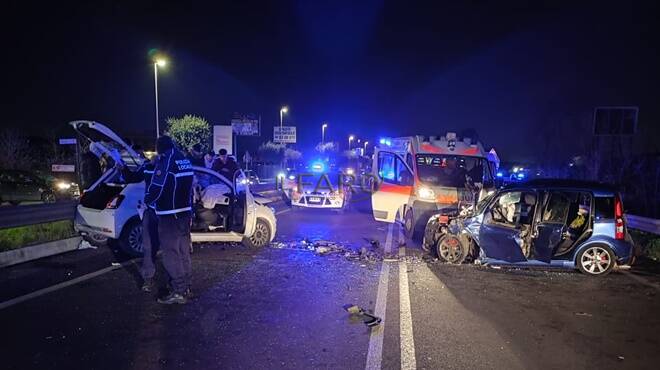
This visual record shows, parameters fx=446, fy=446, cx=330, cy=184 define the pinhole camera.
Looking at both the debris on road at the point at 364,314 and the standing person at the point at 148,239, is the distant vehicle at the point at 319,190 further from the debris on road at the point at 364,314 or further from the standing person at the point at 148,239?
the debris on road at the point at 364,314

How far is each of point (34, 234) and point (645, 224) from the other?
1219 cm

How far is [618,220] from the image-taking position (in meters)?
7.10

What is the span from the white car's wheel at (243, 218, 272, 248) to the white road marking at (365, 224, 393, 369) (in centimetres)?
255

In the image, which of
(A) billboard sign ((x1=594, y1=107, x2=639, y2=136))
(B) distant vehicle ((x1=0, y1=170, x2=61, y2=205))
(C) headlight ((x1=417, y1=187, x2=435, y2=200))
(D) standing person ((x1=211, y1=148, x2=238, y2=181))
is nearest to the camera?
(C) headlight ((x1=417, y1=187, x2=435, y2=200))

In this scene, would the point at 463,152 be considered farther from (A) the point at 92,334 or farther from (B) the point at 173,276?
(A) the point at 92,334

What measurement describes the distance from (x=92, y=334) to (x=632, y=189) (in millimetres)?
19338

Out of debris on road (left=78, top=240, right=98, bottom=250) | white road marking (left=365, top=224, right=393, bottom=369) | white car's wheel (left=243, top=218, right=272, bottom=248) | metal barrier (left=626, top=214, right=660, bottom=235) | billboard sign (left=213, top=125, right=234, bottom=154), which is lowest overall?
white road marking (left=365, top=224, right=393, bottom=369)

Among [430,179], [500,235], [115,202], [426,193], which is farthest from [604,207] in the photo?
[115,202]

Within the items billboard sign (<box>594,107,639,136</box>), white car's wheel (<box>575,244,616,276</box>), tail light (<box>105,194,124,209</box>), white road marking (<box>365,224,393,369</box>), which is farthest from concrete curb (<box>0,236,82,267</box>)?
billboard sign (<box>594,107,639,136</box>)

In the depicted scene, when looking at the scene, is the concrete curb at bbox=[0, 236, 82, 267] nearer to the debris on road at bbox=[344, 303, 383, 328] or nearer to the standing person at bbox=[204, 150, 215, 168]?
the standing person at bbox=[204, 150, 215, 168]

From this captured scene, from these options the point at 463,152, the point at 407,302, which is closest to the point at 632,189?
the point at 463,152

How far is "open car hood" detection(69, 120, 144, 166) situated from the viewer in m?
8.07

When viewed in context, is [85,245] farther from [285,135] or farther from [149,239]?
[285,135]

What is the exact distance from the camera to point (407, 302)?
18.9 feet
